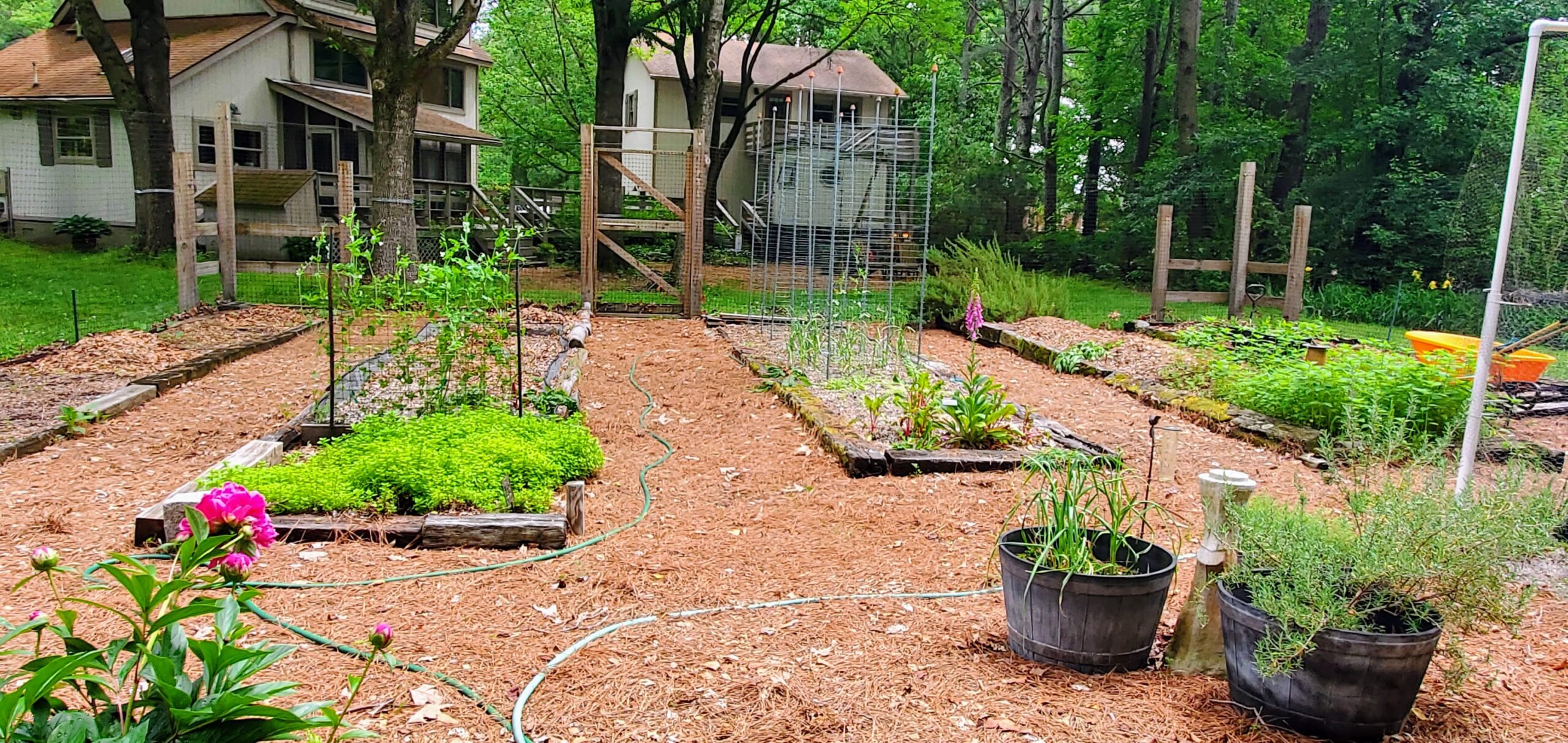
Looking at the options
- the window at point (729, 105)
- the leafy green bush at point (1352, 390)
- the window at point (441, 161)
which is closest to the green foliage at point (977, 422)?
the leafy green bush at point (1352, 390)

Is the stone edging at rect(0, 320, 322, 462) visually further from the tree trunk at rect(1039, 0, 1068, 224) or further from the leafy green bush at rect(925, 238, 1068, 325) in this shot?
the tree trunk at rect(1039, 0, 1068, 224)

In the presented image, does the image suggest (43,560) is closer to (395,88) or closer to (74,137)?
(395,88)

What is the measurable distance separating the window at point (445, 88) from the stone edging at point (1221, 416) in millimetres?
17333

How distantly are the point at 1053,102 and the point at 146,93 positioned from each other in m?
20.2

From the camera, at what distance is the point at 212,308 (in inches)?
431

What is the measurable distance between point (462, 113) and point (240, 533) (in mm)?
23466

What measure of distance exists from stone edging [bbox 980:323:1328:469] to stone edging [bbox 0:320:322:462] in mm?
6412

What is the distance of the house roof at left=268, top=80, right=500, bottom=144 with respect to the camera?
19.4 meters

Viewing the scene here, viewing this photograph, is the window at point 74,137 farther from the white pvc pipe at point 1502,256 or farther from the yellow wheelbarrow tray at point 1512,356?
the white pvc pipe at point 1502,256

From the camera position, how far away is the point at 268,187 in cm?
1559

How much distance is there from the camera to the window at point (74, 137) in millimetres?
19156

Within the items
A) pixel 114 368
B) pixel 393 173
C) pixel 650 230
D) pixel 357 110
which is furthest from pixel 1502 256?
pixel 357 110

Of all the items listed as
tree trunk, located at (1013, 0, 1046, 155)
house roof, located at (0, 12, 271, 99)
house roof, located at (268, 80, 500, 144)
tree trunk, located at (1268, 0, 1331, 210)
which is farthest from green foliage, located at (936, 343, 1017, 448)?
tree trunk, located at (1013, 0, 1046, 155)

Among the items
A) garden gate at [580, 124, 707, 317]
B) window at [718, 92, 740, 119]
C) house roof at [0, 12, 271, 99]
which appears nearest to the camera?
garden gate at [580, 124, 707, 317]
